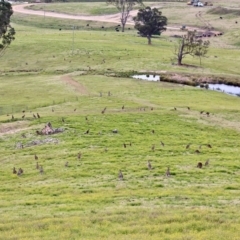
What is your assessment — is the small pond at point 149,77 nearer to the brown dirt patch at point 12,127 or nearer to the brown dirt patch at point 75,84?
the brown dirt patch at point 75,84

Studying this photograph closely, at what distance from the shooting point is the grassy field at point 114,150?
23.5 metres

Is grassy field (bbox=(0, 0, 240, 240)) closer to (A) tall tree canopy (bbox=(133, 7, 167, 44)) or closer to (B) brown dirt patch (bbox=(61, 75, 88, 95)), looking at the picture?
(B) brown dirt patch (bbox=(61, 75, 88, 95))

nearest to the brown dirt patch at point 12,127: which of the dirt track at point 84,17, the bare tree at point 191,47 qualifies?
the bare tree at point 191,47

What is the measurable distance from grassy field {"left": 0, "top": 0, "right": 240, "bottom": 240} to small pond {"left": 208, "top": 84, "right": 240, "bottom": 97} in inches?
133

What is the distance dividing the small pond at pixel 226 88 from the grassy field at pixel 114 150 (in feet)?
11.1

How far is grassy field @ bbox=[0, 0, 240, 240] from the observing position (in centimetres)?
2353

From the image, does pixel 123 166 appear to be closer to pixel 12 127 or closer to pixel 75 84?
pixel 12 127

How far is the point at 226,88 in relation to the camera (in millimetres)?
80500

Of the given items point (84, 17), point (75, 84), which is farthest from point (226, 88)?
point (84, 17)

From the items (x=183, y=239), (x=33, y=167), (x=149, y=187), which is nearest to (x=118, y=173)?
(x=149, y=187)

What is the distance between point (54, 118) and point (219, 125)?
718 inches

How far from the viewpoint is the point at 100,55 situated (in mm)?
101375

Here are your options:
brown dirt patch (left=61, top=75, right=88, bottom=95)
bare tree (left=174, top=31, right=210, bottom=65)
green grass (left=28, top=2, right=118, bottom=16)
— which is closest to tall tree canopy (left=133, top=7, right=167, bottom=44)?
bare tree (left=174, top=31, right=210, bottom=65)

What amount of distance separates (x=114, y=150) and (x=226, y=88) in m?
42.3
